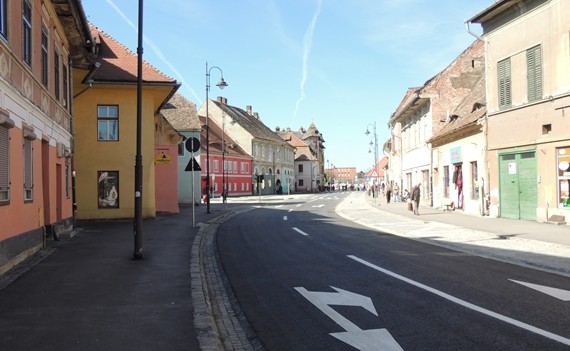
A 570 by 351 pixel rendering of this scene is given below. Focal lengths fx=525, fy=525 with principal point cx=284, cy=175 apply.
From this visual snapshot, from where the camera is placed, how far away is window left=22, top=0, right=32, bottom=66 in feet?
37.7

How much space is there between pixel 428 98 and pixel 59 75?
→ 24.8 meters

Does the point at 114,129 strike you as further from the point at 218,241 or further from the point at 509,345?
the point at 509,345

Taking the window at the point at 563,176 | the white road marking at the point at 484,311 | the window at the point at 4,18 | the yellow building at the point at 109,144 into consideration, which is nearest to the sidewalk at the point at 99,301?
the white road marking at the point at 484,311

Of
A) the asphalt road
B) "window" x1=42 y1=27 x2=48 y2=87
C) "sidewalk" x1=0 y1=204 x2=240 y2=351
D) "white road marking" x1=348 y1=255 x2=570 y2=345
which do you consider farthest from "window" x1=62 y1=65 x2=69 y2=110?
"white road marking" x1=348 y1=255 x2=570 y2=345

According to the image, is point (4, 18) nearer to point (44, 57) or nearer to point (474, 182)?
point (44, 57)

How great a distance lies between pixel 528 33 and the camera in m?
20.6

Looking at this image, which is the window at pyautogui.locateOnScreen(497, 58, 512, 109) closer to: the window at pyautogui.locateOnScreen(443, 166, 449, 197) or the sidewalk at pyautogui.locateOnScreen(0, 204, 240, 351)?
the window at pyautogui.locateOnScreen(443, 166, 449, 197)

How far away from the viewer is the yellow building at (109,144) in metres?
23.5

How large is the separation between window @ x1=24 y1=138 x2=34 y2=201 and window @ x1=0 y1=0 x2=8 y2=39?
2.70 meters

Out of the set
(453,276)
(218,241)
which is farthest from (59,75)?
(453,276)

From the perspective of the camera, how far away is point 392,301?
7.54 meters

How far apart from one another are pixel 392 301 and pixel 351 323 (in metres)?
1.35

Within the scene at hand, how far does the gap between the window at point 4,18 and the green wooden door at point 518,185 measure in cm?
1852

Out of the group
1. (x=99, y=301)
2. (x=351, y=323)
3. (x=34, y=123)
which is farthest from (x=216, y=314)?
(x=34, y=123)
